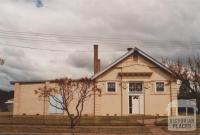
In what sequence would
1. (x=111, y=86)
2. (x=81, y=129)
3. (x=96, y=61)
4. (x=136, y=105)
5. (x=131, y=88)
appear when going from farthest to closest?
(x=96, y=61) < (x=111, y=86) < (x=131, y=88) < (x=136, y=105) < (x=81, y=129)

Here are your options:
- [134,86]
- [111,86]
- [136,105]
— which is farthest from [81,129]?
[134,86]

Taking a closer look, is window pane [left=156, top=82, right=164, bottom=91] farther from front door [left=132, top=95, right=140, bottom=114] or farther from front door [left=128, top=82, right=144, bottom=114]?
front door [left=132, top=95, right=140, bottom=114]

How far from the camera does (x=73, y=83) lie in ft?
122

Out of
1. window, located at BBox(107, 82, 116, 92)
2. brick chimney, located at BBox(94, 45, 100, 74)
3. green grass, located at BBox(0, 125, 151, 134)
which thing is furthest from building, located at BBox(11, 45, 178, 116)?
green grass, located at BBox(0, 125, 151, 134)

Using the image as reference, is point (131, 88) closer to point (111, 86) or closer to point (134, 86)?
point (134, 86)

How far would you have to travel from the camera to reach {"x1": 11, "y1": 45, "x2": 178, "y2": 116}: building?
44.9m

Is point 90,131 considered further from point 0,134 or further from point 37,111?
point 37,111

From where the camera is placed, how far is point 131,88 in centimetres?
4553

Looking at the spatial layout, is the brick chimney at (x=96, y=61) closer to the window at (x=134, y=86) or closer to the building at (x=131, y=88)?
the building at (x=131, y=88)

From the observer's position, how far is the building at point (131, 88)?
44938mm

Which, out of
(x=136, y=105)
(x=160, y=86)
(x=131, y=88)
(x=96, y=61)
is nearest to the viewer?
(x=136, y=105)

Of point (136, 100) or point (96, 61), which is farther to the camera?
point (96, 61)

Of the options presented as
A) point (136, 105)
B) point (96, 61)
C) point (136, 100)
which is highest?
point (96, 61)

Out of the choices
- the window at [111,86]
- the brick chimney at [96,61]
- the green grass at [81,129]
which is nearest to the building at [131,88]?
the window at [111,86]
